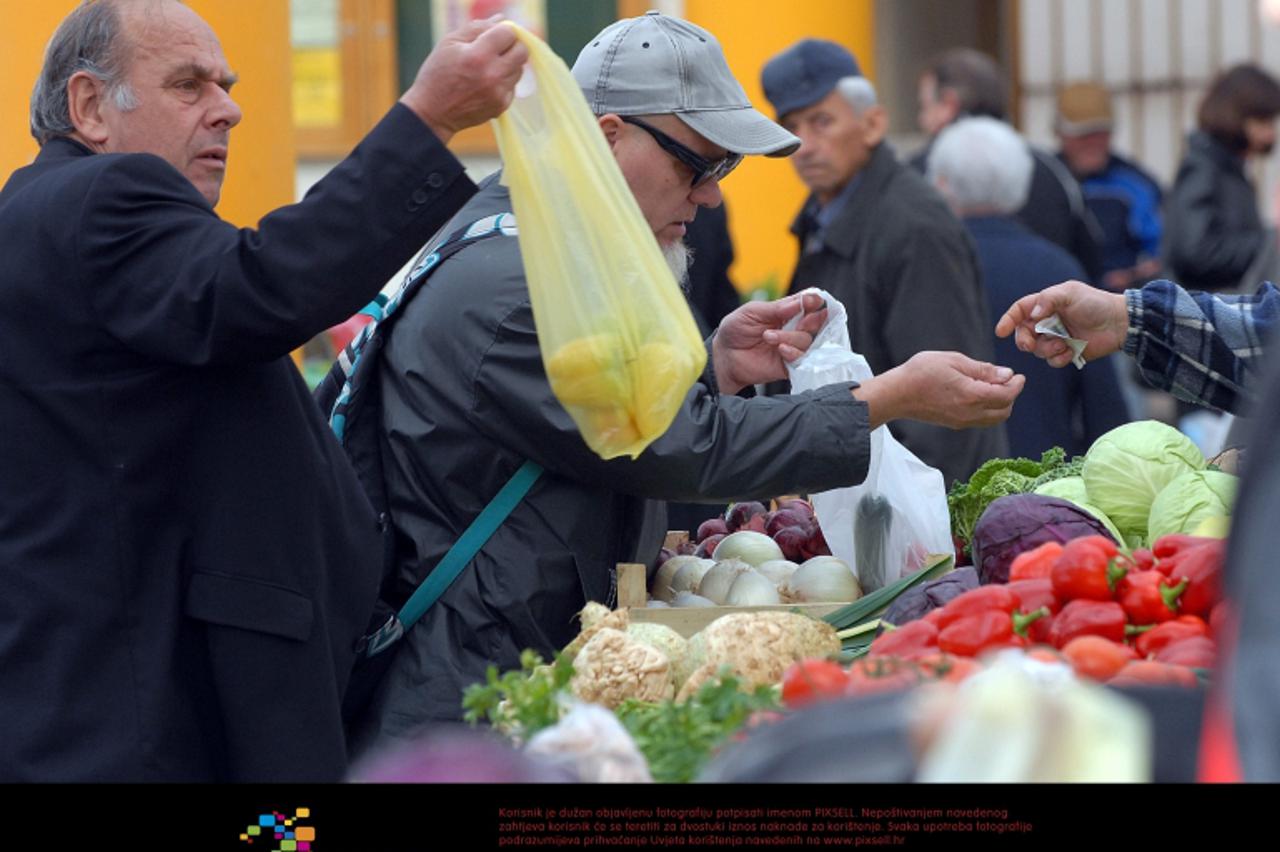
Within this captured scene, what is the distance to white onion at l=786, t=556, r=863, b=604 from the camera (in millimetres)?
3367

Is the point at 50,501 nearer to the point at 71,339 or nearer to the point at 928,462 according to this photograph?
the point at 71,339

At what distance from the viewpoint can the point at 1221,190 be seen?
802 centimetres

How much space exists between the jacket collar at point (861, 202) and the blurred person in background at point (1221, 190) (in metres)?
2.85

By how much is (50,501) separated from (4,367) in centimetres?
20

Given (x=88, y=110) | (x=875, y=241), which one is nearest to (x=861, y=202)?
(x=875, y=241)

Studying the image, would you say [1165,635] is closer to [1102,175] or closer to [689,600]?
[689,600]

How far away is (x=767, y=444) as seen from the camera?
9.83 feet

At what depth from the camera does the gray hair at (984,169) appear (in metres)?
5.96

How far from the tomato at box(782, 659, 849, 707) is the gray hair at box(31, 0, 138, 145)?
1.31m

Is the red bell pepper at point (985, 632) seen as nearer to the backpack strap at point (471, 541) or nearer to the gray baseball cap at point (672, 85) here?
the backpack strap at point (471, 541)
